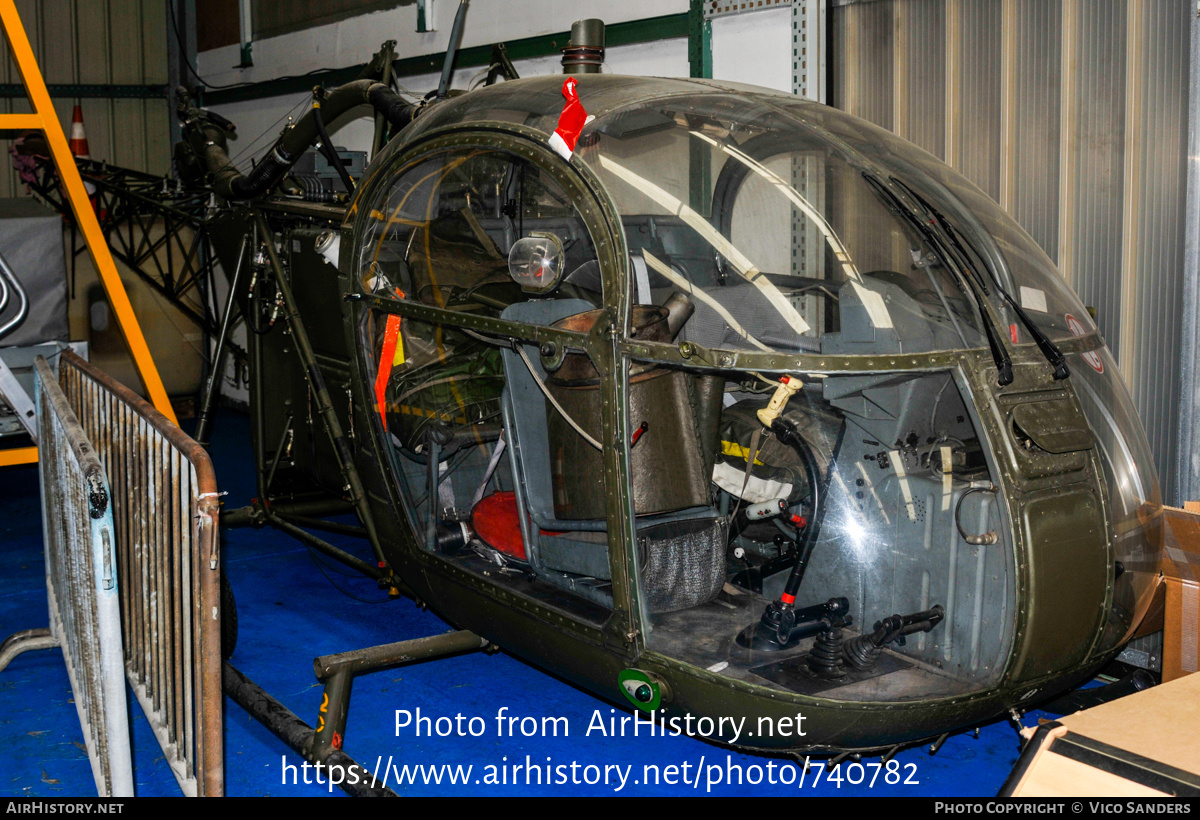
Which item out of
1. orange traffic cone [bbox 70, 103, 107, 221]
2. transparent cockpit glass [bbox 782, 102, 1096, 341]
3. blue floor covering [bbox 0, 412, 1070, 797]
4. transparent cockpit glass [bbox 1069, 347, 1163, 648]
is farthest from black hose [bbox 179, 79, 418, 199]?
orange traffic cone [bbox 70, 103, 107, 221]

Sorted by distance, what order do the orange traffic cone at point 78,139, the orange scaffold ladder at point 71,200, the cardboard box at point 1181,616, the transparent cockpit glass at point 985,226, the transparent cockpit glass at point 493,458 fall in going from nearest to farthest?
the transparent cockpit glass at point 985,226 → the transparent cockpit glass at point 493,458 → the cardboard box at point 1181,616 → the orange scaffold ladder at point 71,200 → the orange traffic cone at point 78,139

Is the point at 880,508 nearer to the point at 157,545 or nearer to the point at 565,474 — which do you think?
the point at 565,474

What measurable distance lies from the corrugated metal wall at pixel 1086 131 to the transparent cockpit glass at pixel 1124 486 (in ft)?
3.47

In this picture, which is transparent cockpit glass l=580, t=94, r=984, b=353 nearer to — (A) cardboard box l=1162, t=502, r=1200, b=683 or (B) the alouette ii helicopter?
(B) the alouette ii helicopter

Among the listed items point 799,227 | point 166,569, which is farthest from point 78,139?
point 799,227

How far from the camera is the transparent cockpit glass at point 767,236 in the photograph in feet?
8.77

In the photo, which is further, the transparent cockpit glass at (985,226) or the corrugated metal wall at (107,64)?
the corrugated metal wall at (107,64)

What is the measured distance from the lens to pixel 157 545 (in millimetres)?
2432

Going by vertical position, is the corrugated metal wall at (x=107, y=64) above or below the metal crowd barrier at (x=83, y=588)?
above

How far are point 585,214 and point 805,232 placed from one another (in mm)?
605

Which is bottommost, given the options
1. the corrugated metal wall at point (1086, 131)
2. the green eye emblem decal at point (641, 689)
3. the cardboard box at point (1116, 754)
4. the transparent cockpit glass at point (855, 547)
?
the green eye emblem decal at point (641, 689)

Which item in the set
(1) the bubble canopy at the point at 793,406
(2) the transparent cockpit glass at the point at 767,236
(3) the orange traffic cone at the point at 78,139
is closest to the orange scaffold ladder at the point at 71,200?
(1) the bubble canopy at the point at 793,406

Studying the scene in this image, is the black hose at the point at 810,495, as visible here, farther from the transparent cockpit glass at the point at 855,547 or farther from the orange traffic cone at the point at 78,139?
the orange traffic cone at the point at 78,139

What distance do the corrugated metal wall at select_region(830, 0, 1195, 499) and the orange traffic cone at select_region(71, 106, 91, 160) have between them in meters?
6.84
